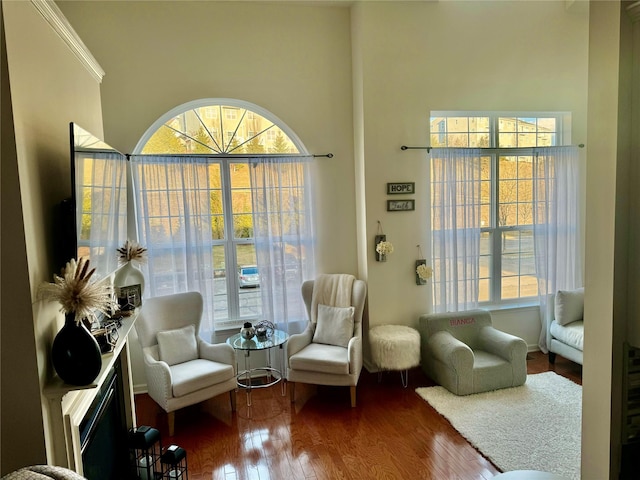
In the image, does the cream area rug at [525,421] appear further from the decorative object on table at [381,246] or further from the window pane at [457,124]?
the window pane at [457,124]

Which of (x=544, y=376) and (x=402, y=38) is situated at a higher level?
(x=402, y=38)

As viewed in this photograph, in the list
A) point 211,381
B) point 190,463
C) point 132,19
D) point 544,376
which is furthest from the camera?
point 544,376

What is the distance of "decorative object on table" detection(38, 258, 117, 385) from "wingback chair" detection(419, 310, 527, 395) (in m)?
2.86

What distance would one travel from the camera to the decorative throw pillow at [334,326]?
150 inches

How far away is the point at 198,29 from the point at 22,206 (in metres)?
2.86

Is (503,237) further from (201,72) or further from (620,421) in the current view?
(201,72)

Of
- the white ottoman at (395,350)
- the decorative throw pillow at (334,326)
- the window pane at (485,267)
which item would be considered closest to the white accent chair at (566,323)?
the window pane at (485,267)

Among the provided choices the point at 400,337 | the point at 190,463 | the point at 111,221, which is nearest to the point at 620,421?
the point at 400,337

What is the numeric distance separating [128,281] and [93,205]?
0.89 m

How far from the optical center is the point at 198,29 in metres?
3.82

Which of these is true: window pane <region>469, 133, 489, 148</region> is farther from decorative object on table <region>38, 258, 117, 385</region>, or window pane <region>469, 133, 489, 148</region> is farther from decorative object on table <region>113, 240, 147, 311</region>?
decorative object on table <region>38, 258, 117, 385</region>

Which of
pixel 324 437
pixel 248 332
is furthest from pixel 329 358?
pixel 248 332

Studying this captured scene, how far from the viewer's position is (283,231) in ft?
13.4

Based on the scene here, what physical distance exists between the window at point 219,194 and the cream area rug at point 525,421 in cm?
196
